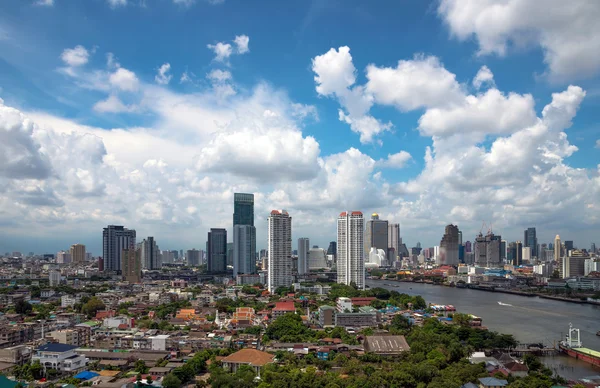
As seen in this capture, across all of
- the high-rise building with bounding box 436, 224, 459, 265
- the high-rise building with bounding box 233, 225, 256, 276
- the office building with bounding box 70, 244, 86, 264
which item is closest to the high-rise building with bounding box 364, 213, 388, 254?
the high-rise building with bounding box 436, 224, 459, 265

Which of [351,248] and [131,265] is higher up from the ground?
[351,248]

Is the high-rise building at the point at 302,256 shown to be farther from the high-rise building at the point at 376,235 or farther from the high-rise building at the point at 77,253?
the high-rise building at the point at 77,253

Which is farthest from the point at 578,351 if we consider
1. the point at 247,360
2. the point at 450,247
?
the point at 450,247

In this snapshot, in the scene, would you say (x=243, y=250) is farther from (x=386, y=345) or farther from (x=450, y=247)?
(x=450, y=247)

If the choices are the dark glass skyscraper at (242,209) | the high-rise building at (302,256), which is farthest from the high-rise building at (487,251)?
the dark glass skyscraper at (242,209)

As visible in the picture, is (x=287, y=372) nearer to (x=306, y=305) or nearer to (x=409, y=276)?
(x=306, y=305)

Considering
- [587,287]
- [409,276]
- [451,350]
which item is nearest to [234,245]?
[409,276]

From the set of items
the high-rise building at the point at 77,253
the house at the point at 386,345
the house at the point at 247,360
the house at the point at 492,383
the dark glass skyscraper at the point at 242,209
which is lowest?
the high-rise building at the point at 77,253
